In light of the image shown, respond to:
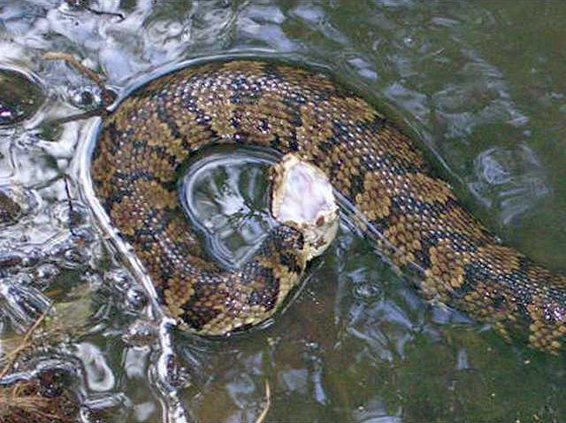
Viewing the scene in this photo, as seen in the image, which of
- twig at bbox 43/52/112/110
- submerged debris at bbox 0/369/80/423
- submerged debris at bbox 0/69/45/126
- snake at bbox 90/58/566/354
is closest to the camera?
submerged debris at bbox 0/369/80/423

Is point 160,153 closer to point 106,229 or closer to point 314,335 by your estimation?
point 106,229

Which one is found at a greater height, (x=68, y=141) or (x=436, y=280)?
(x=68, y=141)

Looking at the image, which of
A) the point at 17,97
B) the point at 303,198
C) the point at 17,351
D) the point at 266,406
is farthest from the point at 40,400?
the point at 17,97

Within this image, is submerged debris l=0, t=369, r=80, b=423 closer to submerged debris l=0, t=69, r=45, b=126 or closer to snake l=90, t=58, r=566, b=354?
snake l=90, t=58, r=566, b=354

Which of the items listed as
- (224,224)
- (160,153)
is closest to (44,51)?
(160,153)

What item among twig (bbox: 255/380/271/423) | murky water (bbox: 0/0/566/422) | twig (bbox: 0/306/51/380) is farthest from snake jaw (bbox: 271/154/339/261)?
twig (bbox: 0/306/51/380)

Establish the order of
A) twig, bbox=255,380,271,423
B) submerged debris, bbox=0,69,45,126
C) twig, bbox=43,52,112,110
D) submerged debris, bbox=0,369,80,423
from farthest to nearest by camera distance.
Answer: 1. submerged debris, bbox=0,69,45,126
2. twig, bbox=43,52,112,110
3. twig, bbox=255,380,271,423
4. submerged debris, bbox=0,369,80,423
